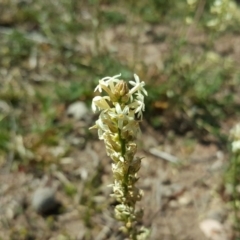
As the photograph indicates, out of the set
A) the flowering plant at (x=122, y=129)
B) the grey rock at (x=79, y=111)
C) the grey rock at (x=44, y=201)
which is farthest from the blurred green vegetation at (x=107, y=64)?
the flowering plant at (x=122, y=129)

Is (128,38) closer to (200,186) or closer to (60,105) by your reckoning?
(60,105)

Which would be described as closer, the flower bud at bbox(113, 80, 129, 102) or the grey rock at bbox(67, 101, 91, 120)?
the flower bud at bbox(113, 80, 129, 102)

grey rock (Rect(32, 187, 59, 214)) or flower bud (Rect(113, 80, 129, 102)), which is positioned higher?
flower bud (Rect(113, 80, 129, 102))

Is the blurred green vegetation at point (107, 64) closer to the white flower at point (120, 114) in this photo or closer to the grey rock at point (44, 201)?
the grey rock at point (44, 201)

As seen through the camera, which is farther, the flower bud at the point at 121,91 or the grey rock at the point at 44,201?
the grey rock at the point at 44,201

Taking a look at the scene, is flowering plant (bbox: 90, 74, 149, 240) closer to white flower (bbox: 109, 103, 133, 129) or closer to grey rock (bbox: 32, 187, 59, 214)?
white flower (bbox: 109, 103, 133, 129)

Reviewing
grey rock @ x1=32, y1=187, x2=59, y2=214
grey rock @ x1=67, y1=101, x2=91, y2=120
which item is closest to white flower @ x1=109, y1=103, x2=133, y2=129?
grey rock @ x1=32, y1=187, x2=59, y2=214
